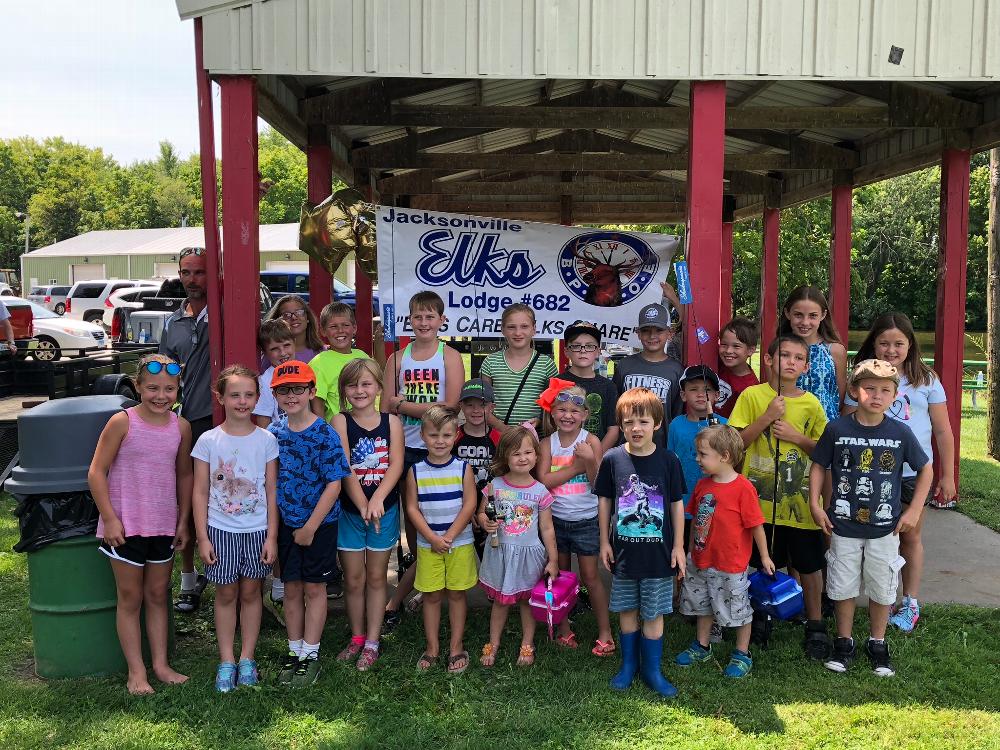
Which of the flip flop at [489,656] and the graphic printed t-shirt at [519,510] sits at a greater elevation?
the graphic printed t-shirt at [519,510]

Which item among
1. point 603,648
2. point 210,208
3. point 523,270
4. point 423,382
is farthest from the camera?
point 523,270

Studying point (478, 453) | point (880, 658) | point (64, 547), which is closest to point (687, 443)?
point (478, 453)

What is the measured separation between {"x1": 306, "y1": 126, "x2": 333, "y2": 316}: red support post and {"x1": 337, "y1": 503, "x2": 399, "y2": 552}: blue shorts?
3334mm

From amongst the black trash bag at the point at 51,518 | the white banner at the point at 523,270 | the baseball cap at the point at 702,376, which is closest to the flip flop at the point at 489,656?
the baseball cap at the point at 702,376

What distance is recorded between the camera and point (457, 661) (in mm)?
3967

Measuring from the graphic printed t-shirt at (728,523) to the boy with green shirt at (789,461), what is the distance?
32 cm

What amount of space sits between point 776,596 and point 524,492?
1287 millimetres

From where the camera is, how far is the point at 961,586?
17.1 feet

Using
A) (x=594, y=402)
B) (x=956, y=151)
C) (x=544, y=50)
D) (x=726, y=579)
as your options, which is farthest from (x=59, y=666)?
(x=956, y=151)

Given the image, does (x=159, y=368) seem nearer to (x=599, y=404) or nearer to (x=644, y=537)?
(x=599, y=404)

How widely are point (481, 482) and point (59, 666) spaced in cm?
216

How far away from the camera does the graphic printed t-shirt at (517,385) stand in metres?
4.38

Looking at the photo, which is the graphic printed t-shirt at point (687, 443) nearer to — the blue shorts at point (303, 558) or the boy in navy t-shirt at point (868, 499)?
the boy in navy t-shirt at point (868, 499)

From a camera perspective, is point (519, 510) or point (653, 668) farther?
point (519, 510)
